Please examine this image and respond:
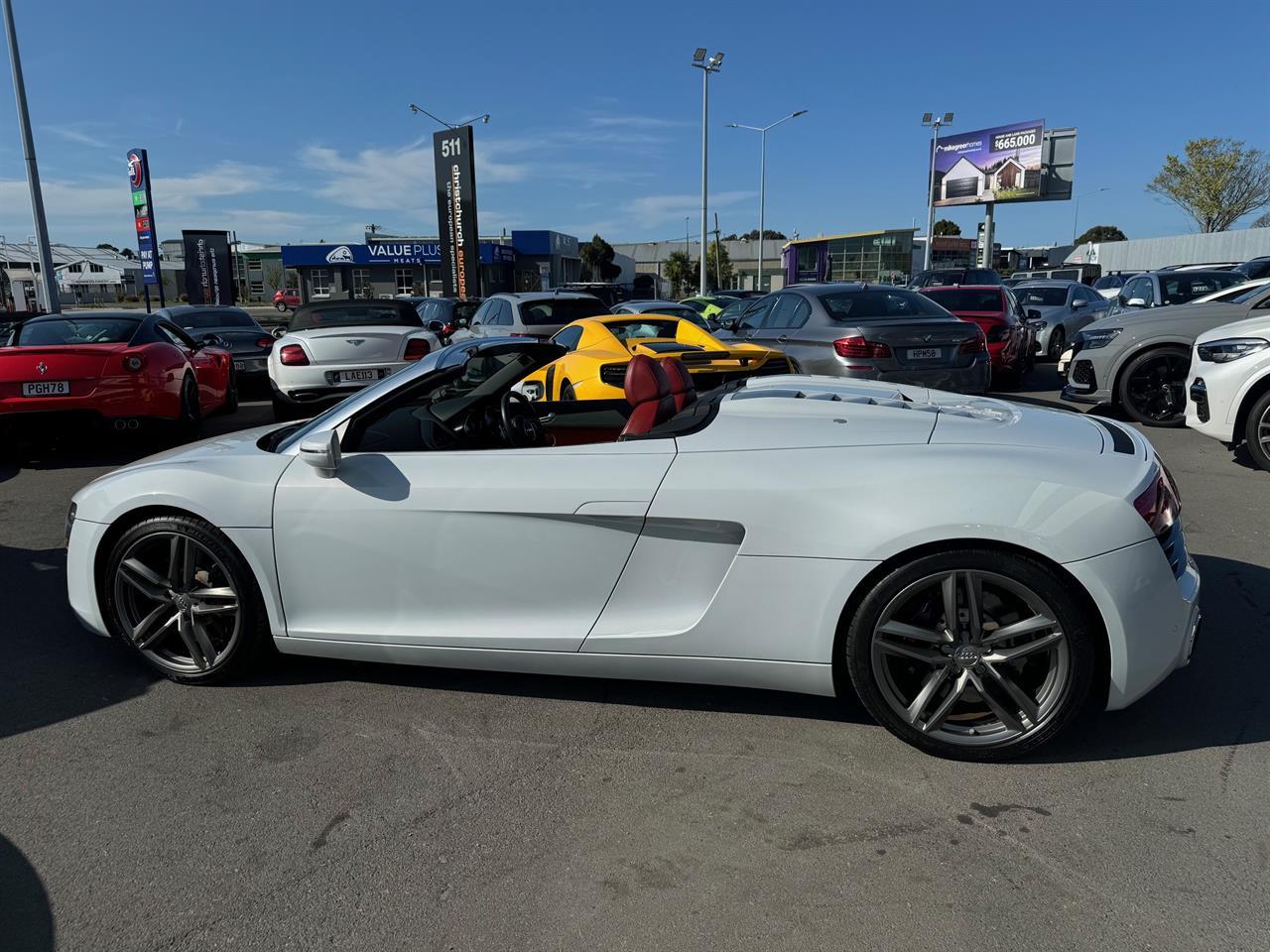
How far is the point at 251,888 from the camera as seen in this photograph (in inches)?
91.4

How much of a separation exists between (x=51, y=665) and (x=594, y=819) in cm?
264

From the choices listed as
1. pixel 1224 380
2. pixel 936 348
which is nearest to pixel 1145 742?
pixel 1224 380

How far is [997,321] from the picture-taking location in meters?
12.2

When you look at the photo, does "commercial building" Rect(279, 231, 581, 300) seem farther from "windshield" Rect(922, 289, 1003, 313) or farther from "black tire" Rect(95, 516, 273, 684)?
"black tire" Rect(95, 516, 273, 684)

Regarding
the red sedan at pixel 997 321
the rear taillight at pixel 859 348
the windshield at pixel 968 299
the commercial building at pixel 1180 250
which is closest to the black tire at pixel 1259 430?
the rear taillight at pixel 859 348

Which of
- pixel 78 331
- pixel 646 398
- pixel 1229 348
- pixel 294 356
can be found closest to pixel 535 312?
pixel 294 356

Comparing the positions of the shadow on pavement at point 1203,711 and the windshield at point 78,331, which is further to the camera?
the windshield at point 78,331

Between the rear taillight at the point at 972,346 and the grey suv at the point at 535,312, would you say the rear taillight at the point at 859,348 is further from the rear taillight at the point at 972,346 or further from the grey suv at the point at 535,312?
the grey suv at the point at 535,312

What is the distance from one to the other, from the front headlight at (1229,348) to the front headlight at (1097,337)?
2144mm

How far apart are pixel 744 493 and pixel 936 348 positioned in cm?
666

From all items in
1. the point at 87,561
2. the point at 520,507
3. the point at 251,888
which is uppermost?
the point at 520,507

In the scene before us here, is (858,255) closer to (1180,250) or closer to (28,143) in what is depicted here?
(1180,250)

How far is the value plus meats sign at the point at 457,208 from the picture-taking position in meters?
30.7

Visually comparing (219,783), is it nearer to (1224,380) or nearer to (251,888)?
(251,888)
